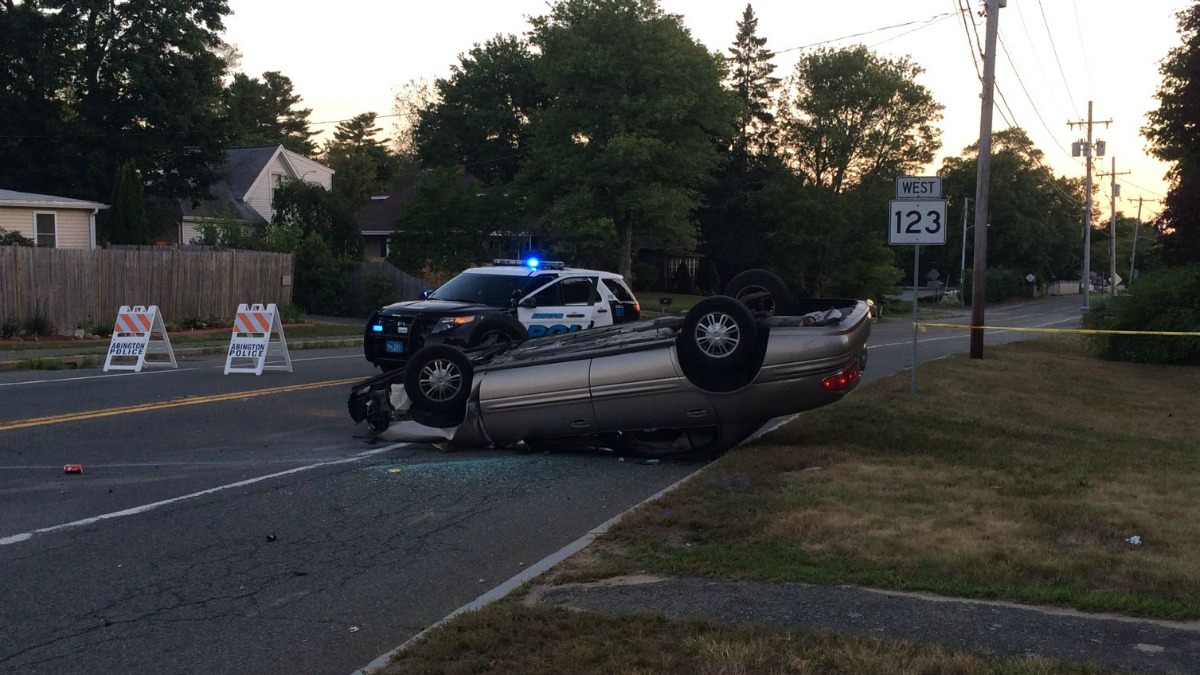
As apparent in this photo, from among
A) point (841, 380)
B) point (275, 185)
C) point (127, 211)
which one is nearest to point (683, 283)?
point (275, 185)

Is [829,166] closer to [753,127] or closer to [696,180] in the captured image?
[753,127]

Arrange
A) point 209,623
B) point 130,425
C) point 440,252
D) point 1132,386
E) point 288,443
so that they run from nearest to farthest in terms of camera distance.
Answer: point 209,623 < point 288,443 < point 130,425 < point 1132,386 < point 440,252

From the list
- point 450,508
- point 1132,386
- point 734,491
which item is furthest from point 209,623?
point 1132,386

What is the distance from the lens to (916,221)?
15.8m

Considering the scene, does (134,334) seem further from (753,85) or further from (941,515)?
(753,85)

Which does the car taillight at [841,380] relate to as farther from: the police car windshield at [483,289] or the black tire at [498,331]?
the police car windshield at [483,289]

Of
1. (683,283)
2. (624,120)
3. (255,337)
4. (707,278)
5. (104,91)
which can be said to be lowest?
(255,337)

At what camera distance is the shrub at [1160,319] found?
2762 centimetres

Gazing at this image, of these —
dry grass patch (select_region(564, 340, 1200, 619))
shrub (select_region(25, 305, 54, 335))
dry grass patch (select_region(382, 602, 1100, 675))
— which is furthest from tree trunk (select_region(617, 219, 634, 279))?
dry grass patch (select_region(382, 602, 1100, 675))

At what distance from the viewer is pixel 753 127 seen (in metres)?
70.4

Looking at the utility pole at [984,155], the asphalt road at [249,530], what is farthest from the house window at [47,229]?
the utility pole at [984,155]

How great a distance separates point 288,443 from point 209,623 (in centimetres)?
557

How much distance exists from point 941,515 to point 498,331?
287 inches

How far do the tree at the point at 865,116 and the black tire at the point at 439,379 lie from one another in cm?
5793
